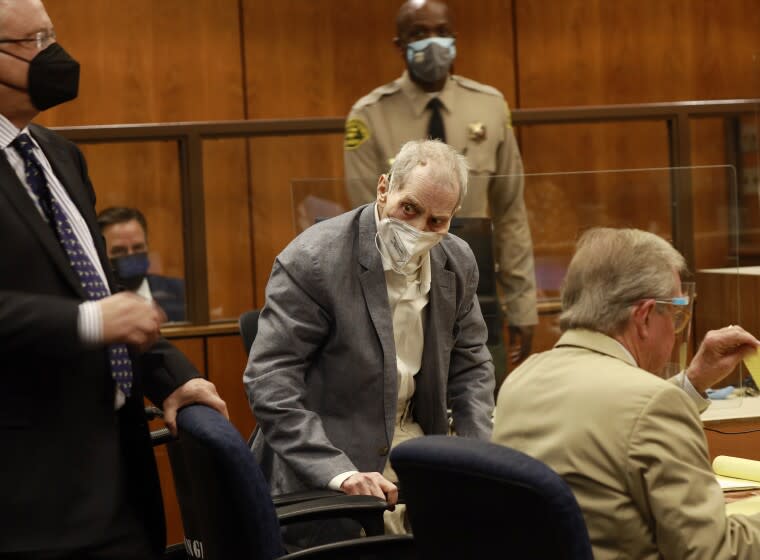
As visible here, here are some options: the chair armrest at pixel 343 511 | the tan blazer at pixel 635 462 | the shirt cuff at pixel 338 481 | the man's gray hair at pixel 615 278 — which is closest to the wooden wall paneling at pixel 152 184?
the shirt cuff at pixel 338 481

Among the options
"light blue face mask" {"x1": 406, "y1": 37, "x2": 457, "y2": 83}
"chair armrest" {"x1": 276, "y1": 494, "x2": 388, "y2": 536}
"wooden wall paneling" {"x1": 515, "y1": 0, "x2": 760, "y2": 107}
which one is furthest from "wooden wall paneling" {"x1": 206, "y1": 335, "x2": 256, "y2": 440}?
"wooden wall paneling" {"x1": 515, "y1": 0, "x2": 760, "y2": 107}

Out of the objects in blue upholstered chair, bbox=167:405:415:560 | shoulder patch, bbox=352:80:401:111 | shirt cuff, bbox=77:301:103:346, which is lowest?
blue upholstered chair, bbox=167:405:415:560

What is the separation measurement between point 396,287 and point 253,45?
365 centimetres

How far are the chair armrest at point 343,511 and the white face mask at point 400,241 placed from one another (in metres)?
0.60

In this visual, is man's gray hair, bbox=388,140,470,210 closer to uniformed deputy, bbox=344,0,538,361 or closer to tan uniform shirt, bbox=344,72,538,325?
tan uniform shirt, bbox=344,72,538,325

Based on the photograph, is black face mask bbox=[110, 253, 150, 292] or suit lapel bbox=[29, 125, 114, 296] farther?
black face mask bbox=[110, 253, 150, 292]

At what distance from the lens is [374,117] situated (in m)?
4.14

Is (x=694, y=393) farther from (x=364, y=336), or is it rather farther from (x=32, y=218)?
(x=32, y=218)

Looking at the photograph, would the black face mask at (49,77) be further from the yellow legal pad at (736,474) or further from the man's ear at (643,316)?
the yellow legal pad at (736,474)

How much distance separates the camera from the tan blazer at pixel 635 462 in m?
1.73

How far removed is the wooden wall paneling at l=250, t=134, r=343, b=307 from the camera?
4.55 metres

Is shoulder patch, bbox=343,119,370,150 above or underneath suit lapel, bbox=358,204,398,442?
above

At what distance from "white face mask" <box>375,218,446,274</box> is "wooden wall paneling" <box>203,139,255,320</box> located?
1927mm

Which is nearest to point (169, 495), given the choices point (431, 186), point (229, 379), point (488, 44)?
point (229, 379)
